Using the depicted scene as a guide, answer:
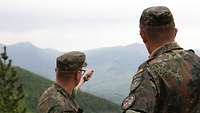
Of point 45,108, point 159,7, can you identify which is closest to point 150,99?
point 159,7

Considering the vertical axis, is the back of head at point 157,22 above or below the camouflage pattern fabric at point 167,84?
above

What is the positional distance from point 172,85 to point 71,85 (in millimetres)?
3735

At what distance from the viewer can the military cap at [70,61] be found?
8922 mm

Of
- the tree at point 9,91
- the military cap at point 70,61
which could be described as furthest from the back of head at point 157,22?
the tree at point 9,91

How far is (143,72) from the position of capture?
5230 millimetres

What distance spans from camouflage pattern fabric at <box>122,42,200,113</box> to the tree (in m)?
25.6

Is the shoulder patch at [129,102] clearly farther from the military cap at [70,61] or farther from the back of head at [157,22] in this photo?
the military cap at [70,61]

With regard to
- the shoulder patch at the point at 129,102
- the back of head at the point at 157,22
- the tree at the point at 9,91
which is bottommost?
the tree at the point at 9,91

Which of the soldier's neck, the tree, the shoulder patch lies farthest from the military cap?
the tree

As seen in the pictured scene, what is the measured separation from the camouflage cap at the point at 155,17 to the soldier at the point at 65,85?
332cm

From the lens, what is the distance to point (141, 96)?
16.6 ft

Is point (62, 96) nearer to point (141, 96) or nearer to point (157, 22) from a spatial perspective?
point (157, 22)

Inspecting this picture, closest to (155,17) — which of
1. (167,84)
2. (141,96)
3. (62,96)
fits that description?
(167,84)

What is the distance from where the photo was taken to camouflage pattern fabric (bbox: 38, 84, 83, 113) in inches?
333
